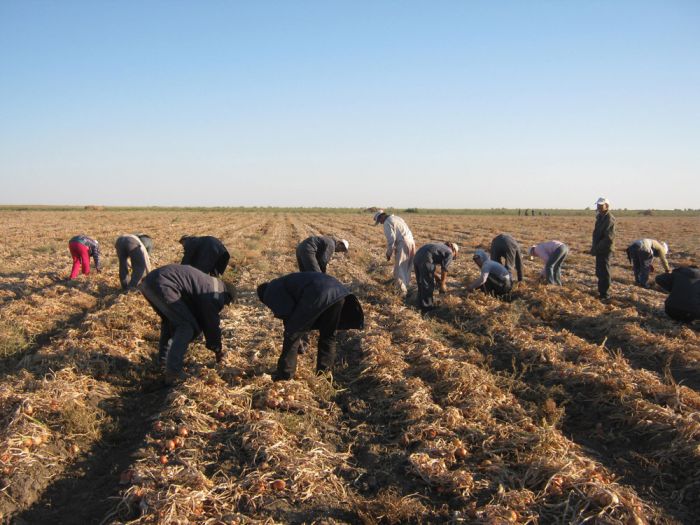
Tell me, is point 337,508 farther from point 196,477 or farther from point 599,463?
point 599,463

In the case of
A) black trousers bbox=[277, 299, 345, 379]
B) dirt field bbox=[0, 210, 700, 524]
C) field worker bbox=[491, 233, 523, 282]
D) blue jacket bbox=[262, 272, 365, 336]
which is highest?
field worker bbox=[491, 233, 523, 282]

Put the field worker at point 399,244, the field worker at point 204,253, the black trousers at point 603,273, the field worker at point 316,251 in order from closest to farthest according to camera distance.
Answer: the field worker at point 316,251
the field worker at point 204,253
the black trousers at point 603,273
the field worker at point 399,244

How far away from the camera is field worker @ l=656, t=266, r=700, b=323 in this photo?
26.7 feet

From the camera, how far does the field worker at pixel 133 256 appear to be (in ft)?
32.5

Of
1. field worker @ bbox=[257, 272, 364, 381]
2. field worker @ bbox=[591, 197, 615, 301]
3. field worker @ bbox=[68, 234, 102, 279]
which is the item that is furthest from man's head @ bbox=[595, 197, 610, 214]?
field worker @ bbox=[68, 234, 102, 279]

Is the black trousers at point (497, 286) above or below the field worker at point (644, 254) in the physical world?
below

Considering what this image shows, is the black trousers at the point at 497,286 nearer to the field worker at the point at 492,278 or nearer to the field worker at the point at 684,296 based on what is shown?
the field worker at the point at 492,278

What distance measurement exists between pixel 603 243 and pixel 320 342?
7218 mm

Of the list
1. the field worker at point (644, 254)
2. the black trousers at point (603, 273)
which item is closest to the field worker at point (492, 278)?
the black trousers at point (603, 273)

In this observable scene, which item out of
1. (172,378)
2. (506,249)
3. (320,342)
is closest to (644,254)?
(506,249)

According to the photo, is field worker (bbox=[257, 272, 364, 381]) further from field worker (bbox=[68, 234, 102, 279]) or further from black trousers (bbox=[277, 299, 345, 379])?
field worker (bbox=[68, 234, 102, 279])

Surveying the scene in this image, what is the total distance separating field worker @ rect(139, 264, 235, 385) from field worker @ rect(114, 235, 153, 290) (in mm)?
→ 4609

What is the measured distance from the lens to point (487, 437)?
4.52 meters

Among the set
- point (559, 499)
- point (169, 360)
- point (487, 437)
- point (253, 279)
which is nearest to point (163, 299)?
point (169, 360)
